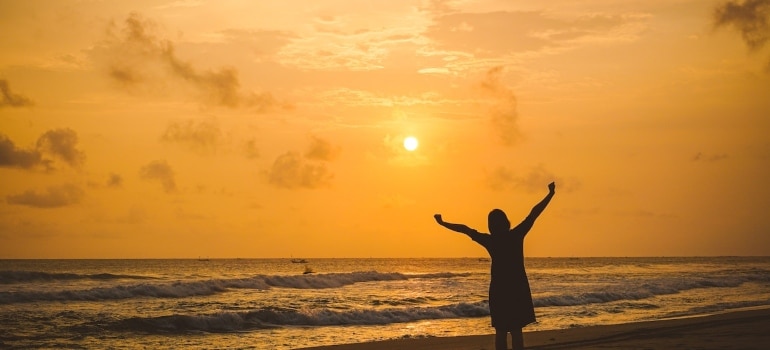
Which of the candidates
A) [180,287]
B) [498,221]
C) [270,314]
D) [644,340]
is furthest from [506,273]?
[180,287]

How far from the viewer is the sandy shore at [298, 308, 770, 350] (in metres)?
11.9

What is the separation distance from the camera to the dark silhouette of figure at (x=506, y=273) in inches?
338

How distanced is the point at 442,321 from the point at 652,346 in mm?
12808

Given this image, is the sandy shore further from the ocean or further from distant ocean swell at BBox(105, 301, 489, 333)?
distant ocean swell at BBox(105, 301, 489, 333)

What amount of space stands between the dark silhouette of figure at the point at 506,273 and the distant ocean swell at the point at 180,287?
27822 millimetres

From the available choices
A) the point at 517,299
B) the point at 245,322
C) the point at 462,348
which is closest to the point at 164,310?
the point at 245,322

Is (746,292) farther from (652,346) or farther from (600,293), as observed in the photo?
(652,346)

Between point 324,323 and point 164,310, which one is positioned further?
point 164,310

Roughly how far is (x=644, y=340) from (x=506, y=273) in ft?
18.6

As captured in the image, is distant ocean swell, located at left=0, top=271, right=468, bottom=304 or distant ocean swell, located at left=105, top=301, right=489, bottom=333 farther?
distant ocean swell, located at left=0, top=271, right=468, bottom=304

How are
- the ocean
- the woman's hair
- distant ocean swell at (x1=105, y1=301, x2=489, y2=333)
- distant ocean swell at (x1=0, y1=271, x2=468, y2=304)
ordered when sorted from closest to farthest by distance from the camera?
1. the woman's hair
2. the ocean
3. distant ocean swell at (x1=105, y1=301, x2=489, y2=333)
4. distant ocean swell at (x1=0, y1=271, x2=468, y2=304)

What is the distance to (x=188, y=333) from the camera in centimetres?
2153

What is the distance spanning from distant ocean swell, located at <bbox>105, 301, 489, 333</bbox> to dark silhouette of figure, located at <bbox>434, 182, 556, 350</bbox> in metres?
14.8

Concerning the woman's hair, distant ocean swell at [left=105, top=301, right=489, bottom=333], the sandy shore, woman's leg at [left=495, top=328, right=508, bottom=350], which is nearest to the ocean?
distant ocean swell at [left=105, top=301, right=489, bottom=333]
